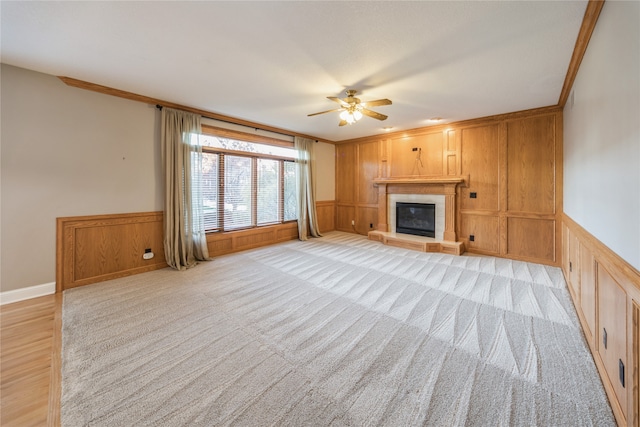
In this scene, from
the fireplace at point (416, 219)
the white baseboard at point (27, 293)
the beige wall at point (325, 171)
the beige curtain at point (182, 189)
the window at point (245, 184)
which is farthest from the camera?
the beige wall at point (325, 171)

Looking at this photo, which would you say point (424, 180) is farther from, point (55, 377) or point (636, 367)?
point (55, 377)

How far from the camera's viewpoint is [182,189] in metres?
4.04

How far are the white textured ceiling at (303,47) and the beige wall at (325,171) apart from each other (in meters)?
3.02

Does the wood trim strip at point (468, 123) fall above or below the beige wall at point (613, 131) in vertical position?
above

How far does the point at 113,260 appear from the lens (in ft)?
11.7

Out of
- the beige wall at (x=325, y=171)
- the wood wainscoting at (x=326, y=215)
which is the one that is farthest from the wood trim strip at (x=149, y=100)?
the wood wainscoting at (x=326, y=215)

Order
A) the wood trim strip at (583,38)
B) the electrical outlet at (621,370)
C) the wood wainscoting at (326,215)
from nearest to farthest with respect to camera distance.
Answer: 1. the electrical outlet at (621,370)
2. the wood trim strip at (583,38)
3. the wood wainscoting at (326,215)

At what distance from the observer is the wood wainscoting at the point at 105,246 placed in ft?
10.5

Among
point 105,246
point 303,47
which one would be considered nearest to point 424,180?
point 303,47

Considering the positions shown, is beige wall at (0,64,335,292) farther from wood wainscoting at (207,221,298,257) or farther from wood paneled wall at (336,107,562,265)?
wood paneled wall at (336,107,562,265)

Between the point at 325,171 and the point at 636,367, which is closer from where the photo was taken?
the point at 636,367

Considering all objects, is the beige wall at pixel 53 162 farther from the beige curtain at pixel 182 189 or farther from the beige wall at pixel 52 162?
the beige curtain at pixel 182 189

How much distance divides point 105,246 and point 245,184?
2.46m

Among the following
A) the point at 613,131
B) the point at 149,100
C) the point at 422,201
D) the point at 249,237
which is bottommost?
the point at 249,237
